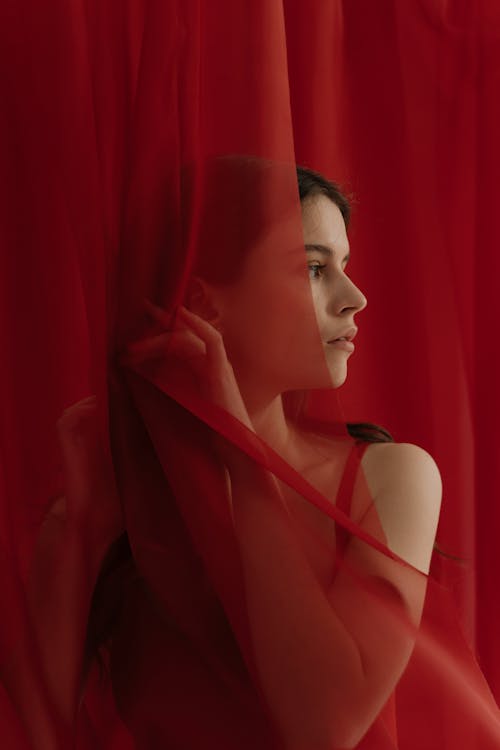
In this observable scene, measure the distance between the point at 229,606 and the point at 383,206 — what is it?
375 millimetres

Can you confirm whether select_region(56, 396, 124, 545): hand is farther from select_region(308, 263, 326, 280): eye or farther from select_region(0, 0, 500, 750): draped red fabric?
select_region(308, 263, 326, 280): eye

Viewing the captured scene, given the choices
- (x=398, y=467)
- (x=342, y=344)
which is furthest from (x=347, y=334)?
(x=398, y=467)

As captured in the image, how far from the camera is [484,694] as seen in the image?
778 mm

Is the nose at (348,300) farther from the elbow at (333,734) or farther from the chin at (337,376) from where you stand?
the elbow at (333,734)

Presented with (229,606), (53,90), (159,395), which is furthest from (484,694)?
(53,90)

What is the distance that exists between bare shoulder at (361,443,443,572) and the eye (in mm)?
151

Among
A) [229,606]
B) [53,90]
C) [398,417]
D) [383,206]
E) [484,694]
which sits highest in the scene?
[53,90]

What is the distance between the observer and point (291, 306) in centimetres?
77

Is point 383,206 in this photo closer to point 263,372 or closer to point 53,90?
point 263,372

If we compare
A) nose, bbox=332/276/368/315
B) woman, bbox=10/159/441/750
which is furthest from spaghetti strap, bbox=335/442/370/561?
nose, bbox=332/276/368/315

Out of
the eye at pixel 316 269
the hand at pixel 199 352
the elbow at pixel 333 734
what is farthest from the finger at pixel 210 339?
the elbow at pixel 333 734

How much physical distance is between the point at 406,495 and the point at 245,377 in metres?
0.17

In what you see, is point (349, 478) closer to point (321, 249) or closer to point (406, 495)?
point (406, 495)

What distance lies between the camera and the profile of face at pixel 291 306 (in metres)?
0.76
